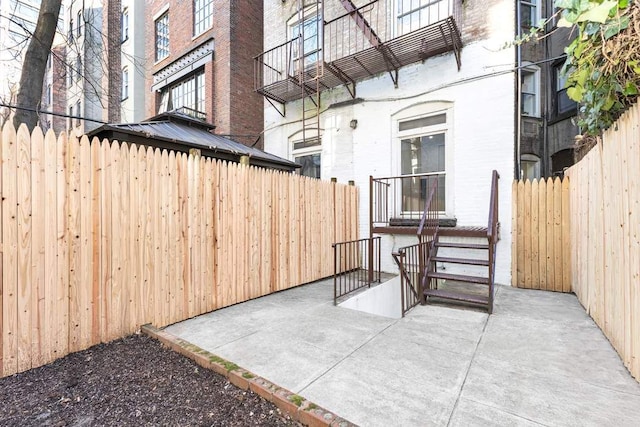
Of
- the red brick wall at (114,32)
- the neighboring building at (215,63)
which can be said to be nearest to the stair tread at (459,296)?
the neighboring building at (215,63)

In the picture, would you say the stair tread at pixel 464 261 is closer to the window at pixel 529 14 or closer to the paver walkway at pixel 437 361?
the paver walkway at pixel 437 361

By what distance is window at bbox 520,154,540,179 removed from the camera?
8.27m

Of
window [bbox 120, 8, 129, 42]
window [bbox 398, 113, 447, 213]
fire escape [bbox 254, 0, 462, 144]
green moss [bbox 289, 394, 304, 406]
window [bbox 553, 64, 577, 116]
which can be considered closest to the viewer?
green moss [bbox 289, 394, 304, 406]

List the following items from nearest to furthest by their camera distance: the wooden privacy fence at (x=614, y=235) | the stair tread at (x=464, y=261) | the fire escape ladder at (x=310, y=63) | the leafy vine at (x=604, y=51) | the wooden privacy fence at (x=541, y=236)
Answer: the leafy vine at (x=604, y=51) < the wooden privacy fence at (x=614, y=235) < the stair tread at (x=464, y=261) < the wooden privacy fence at (x=541, y=236) < the fire escape ladder at (x=310, y=63)

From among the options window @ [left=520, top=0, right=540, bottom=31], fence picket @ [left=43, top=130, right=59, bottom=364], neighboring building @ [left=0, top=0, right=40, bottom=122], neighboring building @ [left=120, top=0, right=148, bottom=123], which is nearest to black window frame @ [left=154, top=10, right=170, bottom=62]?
neighboring building @ [left=120, top=0, right=148, bottom=123]

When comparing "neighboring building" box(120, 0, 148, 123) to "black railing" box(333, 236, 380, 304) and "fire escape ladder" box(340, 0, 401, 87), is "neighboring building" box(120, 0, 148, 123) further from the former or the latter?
"black railing" box(333, 236, 380, 304)

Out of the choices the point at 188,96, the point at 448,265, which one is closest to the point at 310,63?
the point at 188,96

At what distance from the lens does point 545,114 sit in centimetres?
862

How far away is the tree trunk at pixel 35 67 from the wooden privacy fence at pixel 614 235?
6869mm

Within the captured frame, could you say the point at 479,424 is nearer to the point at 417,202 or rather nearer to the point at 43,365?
the point at 43,365

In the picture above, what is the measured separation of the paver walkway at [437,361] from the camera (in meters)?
2.11

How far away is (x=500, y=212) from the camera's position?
5902 millimetres

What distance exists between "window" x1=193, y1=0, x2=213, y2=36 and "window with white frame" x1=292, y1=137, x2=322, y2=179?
5.68 m

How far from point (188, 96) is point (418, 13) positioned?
8482 millimetres
